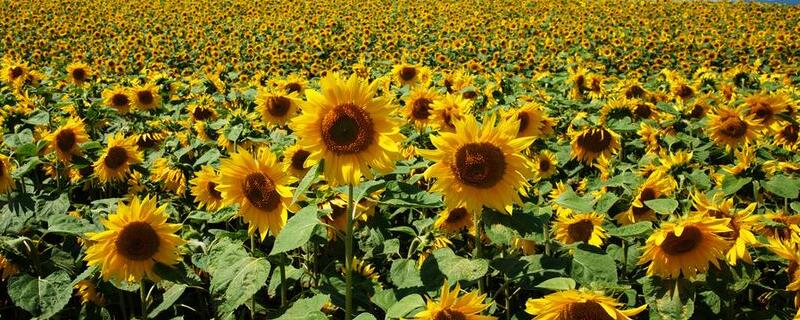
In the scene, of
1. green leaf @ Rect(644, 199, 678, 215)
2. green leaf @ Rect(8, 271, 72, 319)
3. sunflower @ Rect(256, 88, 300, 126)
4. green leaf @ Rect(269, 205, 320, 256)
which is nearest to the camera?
green leaf @ Rect(269, 205, 320, 256)

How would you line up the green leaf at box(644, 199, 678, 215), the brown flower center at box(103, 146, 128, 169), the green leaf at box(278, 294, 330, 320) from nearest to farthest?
1. the green leaf at box(278, 294, 330, 320)
2. the green leaf at box(644, 199, 678, 215)
3. the brown flower center at box(103, 146, 128, 169)

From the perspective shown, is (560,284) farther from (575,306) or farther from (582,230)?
(582,230)

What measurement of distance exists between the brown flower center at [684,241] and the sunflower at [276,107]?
3.49 m

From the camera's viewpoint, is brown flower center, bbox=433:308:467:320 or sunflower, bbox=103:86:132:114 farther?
sunflower, bbox=103:86:132:114

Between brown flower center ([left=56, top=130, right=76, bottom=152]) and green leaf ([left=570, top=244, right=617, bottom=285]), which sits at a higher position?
brown flower center ([left=56, top=130, right=76, bottom=152])

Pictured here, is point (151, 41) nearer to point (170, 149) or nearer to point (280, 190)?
point (170, 149)

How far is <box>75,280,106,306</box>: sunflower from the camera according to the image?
3.09 meters

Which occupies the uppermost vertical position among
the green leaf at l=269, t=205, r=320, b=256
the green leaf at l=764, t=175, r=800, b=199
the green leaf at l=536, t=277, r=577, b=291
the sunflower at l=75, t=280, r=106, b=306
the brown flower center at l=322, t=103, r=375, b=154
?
the brown flower center at l=322, t=103, r=375, b=154

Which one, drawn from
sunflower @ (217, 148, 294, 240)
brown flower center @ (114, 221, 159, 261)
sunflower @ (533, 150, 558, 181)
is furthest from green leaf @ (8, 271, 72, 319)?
sunflower @ (533, 150, 558, 181)

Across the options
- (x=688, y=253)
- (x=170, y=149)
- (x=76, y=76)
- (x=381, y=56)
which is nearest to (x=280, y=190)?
(x=688, y=253)

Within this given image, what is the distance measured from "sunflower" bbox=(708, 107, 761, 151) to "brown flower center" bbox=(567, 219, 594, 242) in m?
1.97

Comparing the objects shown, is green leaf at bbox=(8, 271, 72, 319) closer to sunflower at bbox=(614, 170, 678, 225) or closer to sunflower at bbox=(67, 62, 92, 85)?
sunflower at bbox=(614, 170, 678, 225)

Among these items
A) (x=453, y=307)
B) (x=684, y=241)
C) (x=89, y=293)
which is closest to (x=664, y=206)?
(x=684, y=241)

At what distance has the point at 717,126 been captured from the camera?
14.3 feet
